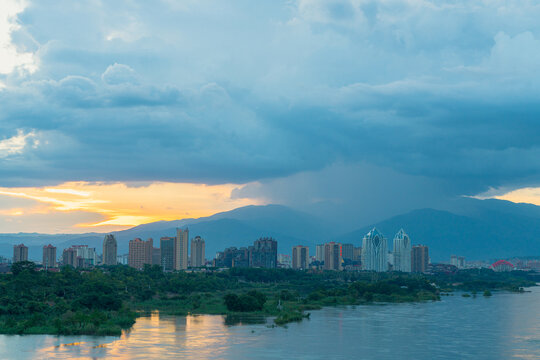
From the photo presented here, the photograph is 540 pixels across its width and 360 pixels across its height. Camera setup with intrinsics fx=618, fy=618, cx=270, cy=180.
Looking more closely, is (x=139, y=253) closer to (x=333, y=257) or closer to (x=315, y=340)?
(x=333, y=257)

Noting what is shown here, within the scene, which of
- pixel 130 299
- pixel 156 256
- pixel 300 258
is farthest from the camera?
pixel 300 258

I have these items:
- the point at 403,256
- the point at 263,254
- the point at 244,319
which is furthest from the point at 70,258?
the point at 244,319

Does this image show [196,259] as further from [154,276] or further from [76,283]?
[76,283]

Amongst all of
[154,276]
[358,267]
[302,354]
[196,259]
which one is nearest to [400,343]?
[302,354]

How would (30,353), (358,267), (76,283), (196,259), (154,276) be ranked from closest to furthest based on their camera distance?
(30,353)
(76,283)
(154,276)
(196,259)
(358,267)

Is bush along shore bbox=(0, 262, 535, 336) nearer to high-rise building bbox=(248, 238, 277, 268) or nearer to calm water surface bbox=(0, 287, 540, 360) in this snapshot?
calm water surface bbox=(0, 287, 540, 360)

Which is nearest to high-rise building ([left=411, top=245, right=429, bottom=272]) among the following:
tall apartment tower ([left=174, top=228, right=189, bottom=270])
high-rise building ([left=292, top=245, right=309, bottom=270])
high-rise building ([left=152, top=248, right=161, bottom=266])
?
high-rise building ([left=292, top=245, right=309, bottom=270])
